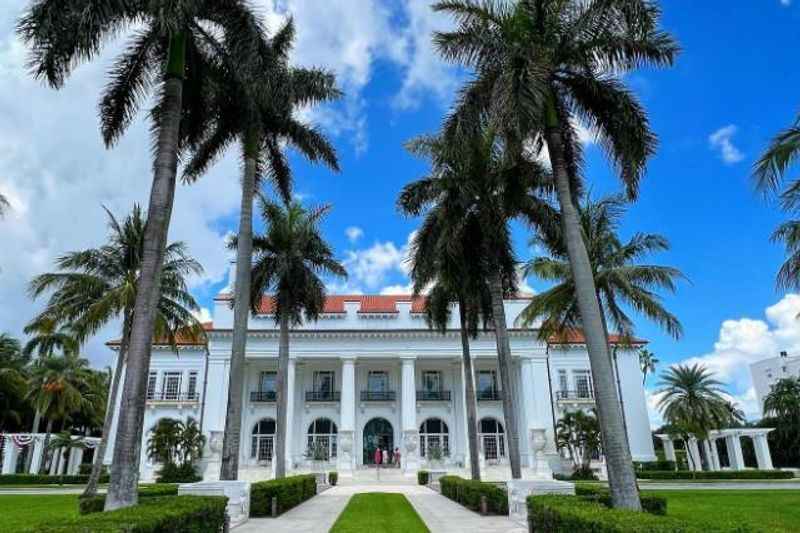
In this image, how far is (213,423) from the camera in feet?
120

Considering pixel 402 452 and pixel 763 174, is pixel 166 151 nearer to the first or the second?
pixel 763 174

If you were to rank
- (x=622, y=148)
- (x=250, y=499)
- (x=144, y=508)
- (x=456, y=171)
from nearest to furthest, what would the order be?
(x=144, y=508)
(x=622, y=148)
(x=250, y=499)
(x=456, y=171)

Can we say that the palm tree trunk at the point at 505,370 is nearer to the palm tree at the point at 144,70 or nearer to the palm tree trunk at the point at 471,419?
the palm tree trunk at the point at 471,419

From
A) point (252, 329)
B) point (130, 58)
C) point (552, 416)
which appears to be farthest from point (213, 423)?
point (130, 58)

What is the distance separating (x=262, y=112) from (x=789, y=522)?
1771cm

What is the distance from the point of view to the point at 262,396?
40719 millimetres

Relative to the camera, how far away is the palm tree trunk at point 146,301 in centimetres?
960

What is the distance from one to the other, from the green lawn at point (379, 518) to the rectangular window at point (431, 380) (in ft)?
71.0

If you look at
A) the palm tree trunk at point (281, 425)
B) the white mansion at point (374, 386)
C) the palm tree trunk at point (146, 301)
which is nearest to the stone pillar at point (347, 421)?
the white mansion at point (374, 386)

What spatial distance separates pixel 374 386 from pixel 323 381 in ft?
12.9

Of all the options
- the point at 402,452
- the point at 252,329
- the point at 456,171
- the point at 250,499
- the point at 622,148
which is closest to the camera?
the point at 622,148

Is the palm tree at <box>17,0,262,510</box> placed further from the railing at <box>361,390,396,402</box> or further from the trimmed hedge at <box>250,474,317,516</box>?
the railing at <box>361,390,396,402</box>

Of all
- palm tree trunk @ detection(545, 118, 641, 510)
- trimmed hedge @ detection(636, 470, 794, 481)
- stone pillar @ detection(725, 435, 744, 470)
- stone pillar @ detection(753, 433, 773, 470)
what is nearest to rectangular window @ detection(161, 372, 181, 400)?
trimmed hedge @ detection(636, 470, 794, 481)

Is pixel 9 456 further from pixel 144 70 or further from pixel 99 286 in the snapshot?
pixel 144 70
